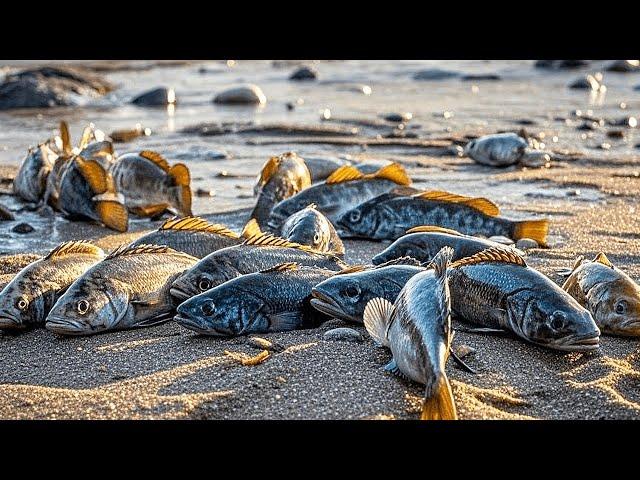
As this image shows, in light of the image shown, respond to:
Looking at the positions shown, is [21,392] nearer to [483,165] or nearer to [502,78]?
[483,165]

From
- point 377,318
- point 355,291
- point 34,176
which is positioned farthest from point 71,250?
point 34,176

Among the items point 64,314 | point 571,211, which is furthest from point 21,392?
point 571,211

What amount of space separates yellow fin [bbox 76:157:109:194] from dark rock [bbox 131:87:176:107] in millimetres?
8908

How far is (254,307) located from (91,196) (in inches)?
152

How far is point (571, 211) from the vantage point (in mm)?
8602

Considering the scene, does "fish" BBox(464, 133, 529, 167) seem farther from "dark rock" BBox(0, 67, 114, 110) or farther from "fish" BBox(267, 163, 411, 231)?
"dark rock" BBox(0, 67, 114, 110)

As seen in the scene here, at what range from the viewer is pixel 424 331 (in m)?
3.92

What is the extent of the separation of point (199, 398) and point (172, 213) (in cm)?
481

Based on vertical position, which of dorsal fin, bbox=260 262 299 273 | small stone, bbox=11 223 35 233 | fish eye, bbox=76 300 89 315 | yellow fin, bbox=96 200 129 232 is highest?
dorsal fin, bbox=260 262 299 273

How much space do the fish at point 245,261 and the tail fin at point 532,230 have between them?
207 cm

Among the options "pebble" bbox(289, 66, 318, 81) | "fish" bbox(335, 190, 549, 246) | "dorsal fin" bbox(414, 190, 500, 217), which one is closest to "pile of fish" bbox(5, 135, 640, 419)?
"fish" bbox(335, 190, 549, 246)

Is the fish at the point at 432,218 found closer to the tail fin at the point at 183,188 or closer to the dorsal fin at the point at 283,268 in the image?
the tail fin at the point at 183,188

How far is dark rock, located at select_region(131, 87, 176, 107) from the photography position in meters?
17.0

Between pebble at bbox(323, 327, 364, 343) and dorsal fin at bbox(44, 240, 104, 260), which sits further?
dorsal fin at bbox(44, 240, 104, 260)
